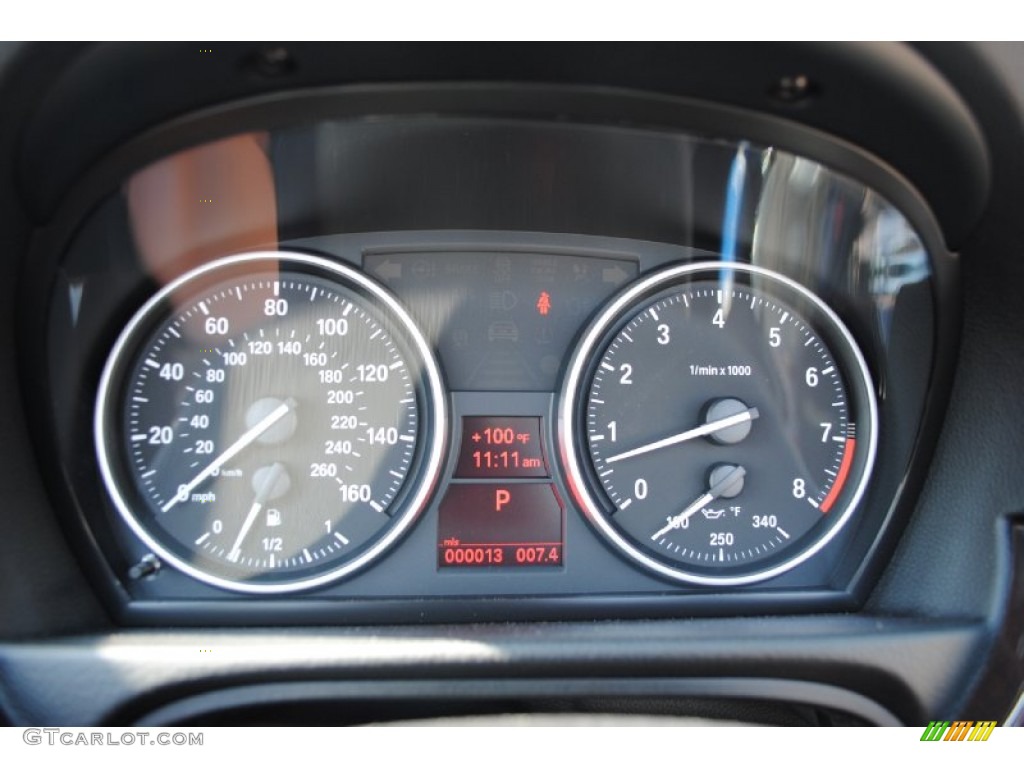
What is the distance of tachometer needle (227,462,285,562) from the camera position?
7.82 feet

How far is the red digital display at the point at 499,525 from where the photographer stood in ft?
8.17

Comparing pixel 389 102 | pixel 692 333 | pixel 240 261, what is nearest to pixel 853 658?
pixel 692 333

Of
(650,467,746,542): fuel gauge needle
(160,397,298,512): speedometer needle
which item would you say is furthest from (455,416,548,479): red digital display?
(160,397,298,512): speedometer needle

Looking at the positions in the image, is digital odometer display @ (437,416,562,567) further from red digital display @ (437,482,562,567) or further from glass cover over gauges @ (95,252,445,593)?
glass cover over gauges @ (95,252,445,593)

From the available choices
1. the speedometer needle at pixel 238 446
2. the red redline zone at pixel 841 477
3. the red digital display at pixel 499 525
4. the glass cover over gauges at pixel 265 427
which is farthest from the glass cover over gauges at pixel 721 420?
the speedometer needle at pixel 238 446

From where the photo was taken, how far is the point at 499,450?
2539 millimetres

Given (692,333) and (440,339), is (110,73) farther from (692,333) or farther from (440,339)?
(692,333)

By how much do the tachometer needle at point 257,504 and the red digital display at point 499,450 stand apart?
1.54 feet

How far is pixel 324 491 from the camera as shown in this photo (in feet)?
8.03

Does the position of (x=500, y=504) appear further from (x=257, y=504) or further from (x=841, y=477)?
(x=841, y=477)

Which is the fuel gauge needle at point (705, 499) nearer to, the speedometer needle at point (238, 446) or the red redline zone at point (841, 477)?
the red redline zone at point (841, 477)
